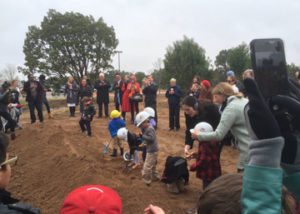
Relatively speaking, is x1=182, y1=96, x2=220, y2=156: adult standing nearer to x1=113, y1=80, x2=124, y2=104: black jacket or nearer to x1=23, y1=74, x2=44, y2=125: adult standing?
x1=23, y1=74, x2=44, y2=125: adult standing

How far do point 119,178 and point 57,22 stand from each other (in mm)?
38842

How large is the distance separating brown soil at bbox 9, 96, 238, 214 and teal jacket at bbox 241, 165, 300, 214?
4170mm

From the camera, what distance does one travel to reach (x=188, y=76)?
27750 mm

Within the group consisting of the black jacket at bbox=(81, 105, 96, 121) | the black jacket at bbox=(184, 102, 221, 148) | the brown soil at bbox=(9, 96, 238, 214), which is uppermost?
the black jacket at bbox=(184, 102, 221, 148)

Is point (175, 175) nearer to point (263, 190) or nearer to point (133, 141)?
point (133, 141)

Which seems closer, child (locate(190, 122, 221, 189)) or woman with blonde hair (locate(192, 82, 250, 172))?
woman with blonde hair (locate(192, 82, 250, 172))

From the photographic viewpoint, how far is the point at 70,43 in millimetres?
41531

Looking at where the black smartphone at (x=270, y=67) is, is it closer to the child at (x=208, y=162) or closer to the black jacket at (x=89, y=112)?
the child at (x=208, y=162)

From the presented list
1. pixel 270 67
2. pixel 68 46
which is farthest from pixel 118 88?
pixel 68 46

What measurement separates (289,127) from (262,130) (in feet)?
0.43

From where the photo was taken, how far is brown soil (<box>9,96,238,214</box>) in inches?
219

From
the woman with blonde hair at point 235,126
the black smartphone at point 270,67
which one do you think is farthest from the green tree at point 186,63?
the black smartphone at point 270,67

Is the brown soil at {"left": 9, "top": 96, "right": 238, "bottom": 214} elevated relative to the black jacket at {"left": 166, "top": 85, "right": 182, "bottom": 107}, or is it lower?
lower

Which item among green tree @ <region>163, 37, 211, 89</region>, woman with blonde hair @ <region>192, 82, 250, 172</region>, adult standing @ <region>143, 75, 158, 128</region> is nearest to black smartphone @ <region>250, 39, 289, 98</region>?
woman with blonde hair @ <region>192, 82, 250, 172</region>
